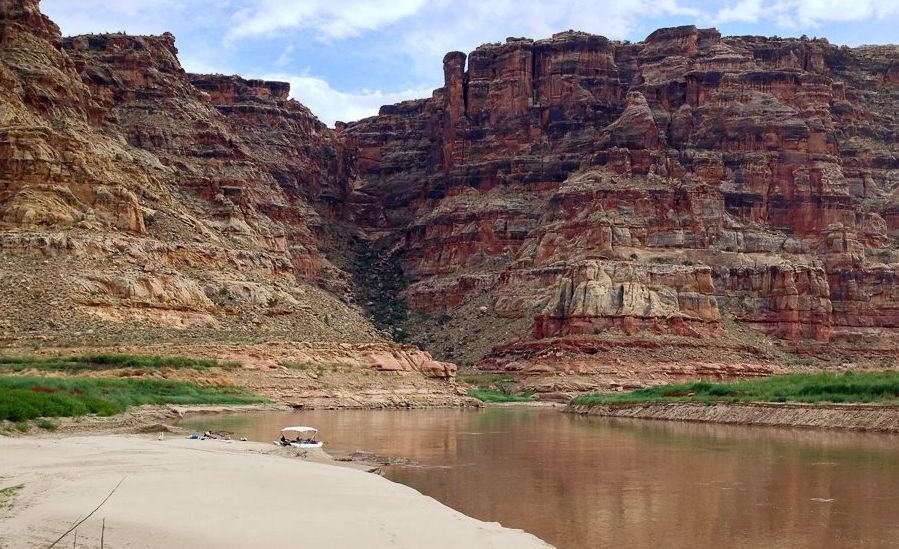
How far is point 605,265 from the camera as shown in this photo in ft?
418

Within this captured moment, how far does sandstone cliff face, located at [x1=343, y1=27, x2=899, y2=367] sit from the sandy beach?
305 feet

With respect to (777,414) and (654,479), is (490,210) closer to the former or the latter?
(777,414)

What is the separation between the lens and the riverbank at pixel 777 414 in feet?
163

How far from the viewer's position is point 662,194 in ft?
458

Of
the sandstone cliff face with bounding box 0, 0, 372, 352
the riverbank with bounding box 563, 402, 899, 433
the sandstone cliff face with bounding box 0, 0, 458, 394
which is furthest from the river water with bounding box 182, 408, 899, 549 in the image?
the sandstone cliff face with bounding box 0, 0, 372, 352

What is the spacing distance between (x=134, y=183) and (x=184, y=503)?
8799 cm

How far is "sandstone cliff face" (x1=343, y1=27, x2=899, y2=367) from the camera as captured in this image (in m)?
132

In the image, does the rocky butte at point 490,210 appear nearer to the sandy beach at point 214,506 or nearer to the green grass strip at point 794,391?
the green grass strip at point 794,391

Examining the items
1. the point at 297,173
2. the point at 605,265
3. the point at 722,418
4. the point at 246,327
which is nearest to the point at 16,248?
the point at 246,327

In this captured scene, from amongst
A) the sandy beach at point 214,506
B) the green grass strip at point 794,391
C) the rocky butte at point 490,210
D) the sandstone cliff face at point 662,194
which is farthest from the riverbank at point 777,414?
the sandstone cliff face at point 662,194

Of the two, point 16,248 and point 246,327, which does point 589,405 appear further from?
point 16,248

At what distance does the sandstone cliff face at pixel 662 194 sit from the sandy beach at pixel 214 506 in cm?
9286

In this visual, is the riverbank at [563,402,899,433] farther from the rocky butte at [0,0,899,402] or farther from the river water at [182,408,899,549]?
the rocky butte at [0,0,899,402]

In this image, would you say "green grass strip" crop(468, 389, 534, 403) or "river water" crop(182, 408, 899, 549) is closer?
"river water" crop(182, 408, 899, 549)
